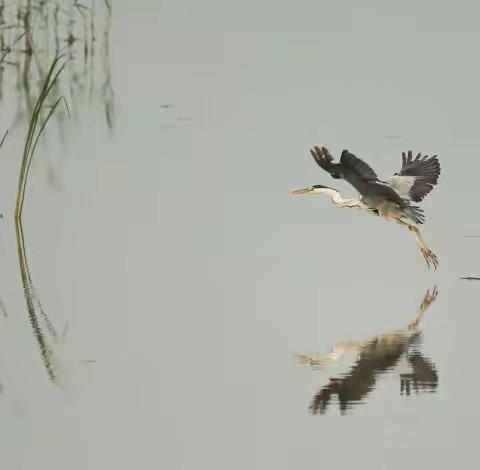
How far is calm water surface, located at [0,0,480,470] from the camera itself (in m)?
7.43

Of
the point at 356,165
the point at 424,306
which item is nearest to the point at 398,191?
the point at 356,165

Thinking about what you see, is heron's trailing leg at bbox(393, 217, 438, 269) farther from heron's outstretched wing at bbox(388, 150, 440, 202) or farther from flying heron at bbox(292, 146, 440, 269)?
heron's outstretched wing at bbox(388, 150, 440, 202)

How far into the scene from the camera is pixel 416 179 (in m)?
11.5

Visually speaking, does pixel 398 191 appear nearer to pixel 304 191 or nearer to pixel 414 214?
pixel 414 214

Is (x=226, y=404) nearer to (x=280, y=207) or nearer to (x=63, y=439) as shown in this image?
(x=63, y=439)

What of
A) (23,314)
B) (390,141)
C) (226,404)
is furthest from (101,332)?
(390,141)

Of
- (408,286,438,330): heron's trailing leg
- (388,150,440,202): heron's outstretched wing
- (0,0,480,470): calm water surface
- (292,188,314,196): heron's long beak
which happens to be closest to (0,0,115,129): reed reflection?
(0,0,480,470): calm water surface

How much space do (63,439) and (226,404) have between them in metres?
0.82

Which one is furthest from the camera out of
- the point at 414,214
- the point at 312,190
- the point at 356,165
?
the point at 312,190

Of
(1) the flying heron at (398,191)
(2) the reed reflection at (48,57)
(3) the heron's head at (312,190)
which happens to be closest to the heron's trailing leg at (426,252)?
(1) the flying heron at (398,191)

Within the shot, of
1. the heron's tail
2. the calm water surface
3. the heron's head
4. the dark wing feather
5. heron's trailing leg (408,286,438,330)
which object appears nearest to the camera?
the calm water surface

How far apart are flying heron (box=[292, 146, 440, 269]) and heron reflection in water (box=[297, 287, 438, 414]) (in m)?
1.63

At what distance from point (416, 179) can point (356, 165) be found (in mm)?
1138

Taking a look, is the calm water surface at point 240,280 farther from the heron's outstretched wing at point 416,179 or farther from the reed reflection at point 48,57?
the heron's outstretched wing at point 416,179
